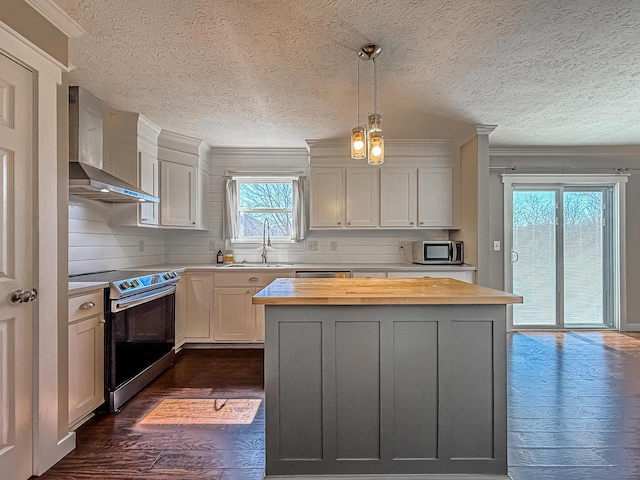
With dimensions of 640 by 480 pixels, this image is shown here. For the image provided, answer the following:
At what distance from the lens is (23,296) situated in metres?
1.67

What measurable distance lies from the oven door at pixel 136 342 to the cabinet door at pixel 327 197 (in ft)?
5.78

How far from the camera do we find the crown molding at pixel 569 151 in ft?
14.8

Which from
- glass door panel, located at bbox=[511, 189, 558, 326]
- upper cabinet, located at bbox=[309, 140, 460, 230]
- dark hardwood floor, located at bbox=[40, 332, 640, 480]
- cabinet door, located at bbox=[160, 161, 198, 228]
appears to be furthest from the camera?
glass door panel, located at bbox=[511, 189, 558, 326]

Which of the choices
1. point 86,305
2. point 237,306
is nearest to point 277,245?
point 237,306

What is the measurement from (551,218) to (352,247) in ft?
8.45

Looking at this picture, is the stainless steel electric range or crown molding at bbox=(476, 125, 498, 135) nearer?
the stainless steel electric range

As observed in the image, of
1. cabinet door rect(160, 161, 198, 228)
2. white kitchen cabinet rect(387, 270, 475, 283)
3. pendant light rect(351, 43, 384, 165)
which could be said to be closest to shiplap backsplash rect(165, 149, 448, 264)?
cabinet door rect(160, 161, 198, 228)

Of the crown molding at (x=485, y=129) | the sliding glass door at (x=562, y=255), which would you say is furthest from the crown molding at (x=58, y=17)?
the sliding glass door at (x=562, y=255)

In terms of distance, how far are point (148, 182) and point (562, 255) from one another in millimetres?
4954

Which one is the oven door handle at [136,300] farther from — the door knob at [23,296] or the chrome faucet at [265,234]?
the chrome faucet at [265,234]

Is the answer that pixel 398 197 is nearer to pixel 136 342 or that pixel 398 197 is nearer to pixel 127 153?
pixel 127 153

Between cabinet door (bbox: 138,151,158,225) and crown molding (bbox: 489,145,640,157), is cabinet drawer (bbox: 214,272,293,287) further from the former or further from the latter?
crown molding (bbox: 489,145,640,157)

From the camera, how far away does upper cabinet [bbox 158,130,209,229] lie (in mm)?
3777

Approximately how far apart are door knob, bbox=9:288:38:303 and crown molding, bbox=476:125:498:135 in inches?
149
